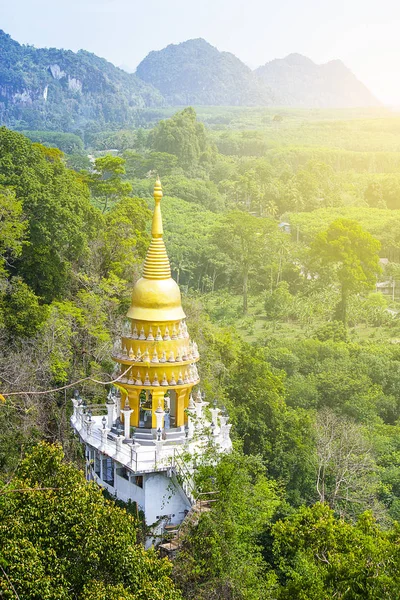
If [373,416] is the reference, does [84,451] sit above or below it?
above

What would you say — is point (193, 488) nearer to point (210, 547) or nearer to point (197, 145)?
point (210, 547)

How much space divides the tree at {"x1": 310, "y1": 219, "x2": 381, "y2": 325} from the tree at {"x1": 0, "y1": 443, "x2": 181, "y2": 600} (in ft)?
114

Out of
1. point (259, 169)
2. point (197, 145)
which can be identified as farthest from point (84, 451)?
point (197, 145)

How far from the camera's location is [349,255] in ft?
168

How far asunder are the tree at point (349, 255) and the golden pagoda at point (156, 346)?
28.2 meters

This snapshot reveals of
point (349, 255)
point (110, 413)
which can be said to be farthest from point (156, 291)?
point (349, 255)

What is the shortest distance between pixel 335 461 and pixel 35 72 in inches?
5579

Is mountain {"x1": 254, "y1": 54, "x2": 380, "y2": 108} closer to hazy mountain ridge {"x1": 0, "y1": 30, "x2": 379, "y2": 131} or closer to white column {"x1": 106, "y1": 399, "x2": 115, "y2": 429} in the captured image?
hazy mountain ridge {"x1": 0, "y1": 30, "x2": 379, "y2": 131}

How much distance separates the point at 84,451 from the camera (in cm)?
2500

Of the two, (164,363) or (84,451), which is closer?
(164,363)

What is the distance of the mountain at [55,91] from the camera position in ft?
513

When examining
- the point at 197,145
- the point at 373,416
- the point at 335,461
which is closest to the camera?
the point at 335,461

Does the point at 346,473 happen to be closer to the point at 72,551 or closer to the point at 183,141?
the point at 72,551

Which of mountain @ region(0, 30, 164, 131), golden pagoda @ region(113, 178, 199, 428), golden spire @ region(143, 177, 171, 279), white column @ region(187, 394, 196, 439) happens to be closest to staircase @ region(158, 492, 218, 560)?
white column @ region(187, 394, 196, 439)
